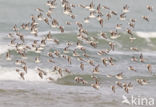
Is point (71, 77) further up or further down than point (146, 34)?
further down

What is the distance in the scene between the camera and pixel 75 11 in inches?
1946

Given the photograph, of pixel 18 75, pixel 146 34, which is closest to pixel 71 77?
pixel 18 75

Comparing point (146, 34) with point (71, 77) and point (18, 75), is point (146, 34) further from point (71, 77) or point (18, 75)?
point (18, 75)

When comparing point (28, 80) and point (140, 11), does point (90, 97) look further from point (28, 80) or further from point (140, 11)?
point (140, 11)

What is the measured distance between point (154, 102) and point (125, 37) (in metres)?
22.6

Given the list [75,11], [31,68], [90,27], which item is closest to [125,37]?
[90,27]

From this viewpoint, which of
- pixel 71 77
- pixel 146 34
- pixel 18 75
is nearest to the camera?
pixel 18 75

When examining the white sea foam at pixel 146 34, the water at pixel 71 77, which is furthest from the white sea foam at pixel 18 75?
the white sea foam at pixel 146 34

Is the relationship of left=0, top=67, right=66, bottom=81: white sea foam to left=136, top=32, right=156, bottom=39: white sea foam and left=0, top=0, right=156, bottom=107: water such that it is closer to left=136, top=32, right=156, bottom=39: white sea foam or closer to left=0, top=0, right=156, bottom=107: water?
left=0, top=0, right=156, bottom=107: water

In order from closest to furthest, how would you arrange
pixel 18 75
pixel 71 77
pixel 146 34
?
pixel 18 75, pixel 71 77, pixel 146 34

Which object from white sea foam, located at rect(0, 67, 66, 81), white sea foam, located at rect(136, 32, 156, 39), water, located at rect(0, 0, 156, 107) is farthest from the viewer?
white sea foam, located at rect(136, 32, 156, 39)

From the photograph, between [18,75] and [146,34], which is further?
[146,34]

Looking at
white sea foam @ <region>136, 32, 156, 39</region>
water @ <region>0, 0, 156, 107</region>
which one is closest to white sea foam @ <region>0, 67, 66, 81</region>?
water @ <region>0, 0, 156, 107</region>

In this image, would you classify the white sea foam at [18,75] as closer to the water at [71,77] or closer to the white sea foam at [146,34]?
the water at [71,77]
